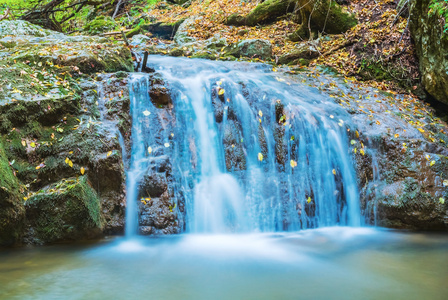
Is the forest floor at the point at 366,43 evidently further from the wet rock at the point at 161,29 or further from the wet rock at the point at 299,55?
the wet rock at the point at 161,29

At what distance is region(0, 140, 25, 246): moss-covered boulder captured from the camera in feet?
11.1

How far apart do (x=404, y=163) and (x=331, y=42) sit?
6230 millimetres

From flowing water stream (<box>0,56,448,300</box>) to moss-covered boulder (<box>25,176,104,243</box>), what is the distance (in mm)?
179

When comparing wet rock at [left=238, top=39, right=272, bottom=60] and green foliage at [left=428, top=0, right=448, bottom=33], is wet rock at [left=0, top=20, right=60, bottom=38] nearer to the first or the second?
wet rock at [left=238, top=39, right=272, bottom=60]

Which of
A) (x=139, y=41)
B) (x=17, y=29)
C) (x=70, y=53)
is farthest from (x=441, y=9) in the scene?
(x=17, y=29)

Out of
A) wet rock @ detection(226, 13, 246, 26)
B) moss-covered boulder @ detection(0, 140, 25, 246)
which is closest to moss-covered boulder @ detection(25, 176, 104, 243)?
moss-covered boulder @ detection(0, 140, 25, 246)

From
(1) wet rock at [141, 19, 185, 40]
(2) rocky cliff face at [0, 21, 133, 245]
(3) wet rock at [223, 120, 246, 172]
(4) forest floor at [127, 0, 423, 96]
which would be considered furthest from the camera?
(1) wet rock at [141, 19, 185, 40]

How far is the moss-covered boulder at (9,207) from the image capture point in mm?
3383

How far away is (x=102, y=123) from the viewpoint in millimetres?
4691

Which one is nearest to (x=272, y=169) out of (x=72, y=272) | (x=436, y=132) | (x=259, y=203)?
(x=259, y=203)

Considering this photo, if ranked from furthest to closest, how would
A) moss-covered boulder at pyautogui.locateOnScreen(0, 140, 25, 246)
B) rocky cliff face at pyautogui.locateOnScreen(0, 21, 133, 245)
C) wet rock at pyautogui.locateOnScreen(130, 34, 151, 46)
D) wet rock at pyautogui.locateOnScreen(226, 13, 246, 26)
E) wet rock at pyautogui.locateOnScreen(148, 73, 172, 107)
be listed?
wet rock at pyautogui.locateOnScreen(226, 13, 246, 26) < wet rock at pyautogui.locateOnScreen(130, 34, 151, 46) < wet rock at pyautogui.locateOnScreen(148, 73, 172, 107) < rocky cliff face at pyautogui.locateOnScreen(0, 21, 133, 245) < moss-covered boulder at pyautogui.locateOnScreen(0, 140, 25, 246)

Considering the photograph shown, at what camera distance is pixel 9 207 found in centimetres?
343

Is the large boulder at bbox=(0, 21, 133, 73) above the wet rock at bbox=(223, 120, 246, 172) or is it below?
above

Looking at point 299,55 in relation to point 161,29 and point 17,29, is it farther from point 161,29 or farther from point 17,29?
point 17,29
